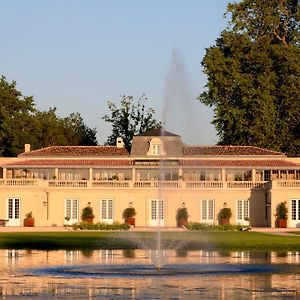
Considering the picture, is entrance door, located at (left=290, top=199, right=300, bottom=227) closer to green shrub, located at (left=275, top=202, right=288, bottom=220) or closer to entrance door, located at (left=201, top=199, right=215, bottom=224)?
green shrub, located at (left=275, top=202, right=288, bottom=220)

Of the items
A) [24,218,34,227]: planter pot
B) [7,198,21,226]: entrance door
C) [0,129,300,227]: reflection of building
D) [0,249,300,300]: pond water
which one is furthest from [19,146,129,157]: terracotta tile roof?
[0,249,300,300]: pond water

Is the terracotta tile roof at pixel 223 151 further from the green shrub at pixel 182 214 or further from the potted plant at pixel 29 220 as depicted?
the potted plant at pixel 29 220

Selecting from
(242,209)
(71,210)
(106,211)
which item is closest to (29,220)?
(71,210)

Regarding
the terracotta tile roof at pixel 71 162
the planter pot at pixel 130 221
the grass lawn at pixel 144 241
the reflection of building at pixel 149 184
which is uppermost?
the terracotta tile roof at pixel 71 162

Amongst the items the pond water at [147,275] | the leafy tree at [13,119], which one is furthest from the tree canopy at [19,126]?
the pond water at [147,275]

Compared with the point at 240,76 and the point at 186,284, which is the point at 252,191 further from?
the point at 186,284

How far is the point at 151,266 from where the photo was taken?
4459 centimetres

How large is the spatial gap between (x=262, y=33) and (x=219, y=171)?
20.4 m

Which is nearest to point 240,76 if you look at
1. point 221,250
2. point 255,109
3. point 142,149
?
point 255,109

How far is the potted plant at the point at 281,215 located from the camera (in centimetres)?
8269

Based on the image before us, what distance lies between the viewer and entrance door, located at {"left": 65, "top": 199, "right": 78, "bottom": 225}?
86.8m

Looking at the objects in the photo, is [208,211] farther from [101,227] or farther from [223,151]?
[101,227]

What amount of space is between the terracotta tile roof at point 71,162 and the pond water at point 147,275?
3457cm

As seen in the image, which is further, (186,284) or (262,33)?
(262,33)
